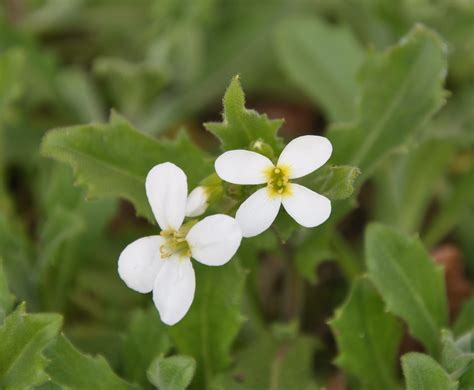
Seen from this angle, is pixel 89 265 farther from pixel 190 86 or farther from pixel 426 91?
pixel 426 91

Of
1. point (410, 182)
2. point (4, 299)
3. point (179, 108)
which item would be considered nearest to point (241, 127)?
point (4, 299)

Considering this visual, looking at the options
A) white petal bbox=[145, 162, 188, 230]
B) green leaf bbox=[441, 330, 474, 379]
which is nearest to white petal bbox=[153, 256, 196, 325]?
white petal bbox=[145, 162, 188, 230]

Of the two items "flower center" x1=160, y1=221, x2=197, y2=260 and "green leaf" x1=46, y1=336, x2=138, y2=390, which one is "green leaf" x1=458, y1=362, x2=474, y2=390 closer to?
"flower center" x1=160, y1=221, x2=197, y2=260

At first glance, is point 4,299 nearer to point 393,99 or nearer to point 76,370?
point 76,370

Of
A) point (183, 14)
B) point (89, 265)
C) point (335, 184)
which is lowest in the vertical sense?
point (89, 265)

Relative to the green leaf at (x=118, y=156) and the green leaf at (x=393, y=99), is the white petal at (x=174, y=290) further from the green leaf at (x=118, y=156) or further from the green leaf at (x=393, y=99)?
the green leaf at (x=393, y=99)

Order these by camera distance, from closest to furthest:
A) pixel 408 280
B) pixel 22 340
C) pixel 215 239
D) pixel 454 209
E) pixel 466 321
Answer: pixel 215 239
pixel 22 340
pixel 408 280
pixel 466 321
pixel 454 209

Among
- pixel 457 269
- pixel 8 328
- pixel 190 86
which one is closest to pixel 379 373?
pixel 457 269
